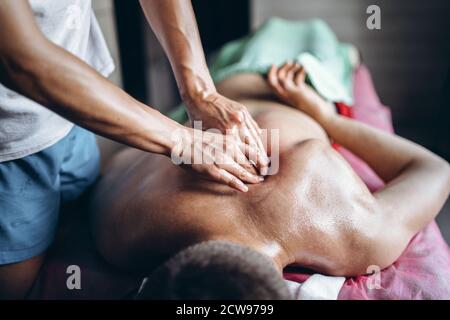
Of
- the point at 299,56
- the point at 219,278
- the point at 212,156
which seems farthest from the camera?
the point at 299,56

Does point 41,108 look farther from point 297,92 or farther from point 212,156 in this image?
point 297,92

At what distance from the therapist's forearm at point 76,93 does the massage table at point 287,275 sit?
1.40 feet

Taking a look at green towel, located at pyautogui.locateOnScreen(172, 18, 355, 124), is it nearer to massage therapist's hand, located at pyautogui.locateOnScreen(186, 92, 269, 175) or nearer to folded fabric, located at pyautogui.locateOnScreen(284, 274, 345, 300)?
massage therapist's hand, located at pyautogui.locateOnScreen(186, 92, 269, 175)

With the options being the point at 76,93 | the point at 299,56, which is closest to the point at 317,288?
the point at 76,93

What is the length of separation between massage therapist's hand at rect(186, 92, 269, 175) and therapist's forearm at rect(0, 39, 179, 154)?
26 cm

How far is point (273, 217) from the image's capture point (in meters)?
0.95

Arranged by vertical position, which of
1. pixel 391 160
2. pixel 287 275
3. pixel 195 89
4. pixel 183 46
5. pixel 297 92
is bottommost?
pixel 287 275

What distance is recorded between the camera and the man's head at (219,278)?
68 centimetres

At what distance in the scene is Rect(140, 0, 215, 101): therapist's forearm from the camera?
46.6 inches

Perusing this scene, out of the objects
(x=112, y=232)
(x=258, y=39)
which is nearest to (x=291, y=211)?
(x=112, y=232)

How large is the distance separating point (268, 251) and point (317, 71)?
3.11 feet

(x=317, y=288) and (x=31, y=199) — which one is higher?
(x=31, y=199)

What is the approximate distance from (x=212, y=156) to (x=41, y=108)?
17.9 inches

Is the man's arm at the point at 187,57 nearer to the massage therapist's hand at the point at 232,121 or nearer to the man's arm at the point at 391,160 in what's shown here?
the massage therapist's hand at the point at 232,121
